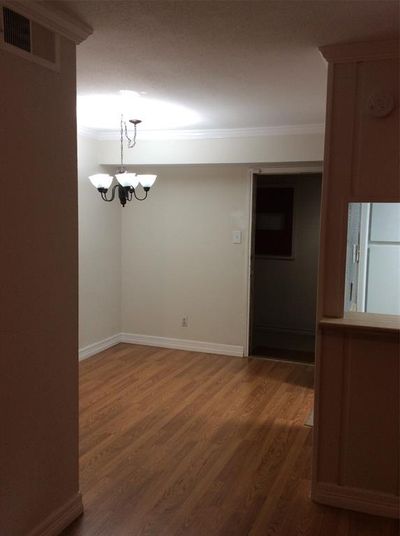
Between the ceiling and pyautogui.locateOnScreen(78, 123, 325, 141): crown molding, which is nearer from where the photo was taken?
the ceiling

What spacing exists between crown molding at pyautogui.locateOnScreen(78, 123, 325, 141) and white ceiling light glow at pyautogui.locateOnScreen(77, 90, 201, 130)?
169mm

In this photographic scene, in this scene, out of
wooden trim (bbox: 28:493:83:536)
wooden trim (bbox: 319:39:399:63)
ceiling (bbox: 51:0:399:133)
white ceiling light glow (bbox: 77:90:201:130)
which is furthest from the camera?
white ceiling light glow (bbox: 77:90:201:130)

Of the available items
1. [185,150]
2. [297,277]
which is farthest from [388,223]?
[297,277]

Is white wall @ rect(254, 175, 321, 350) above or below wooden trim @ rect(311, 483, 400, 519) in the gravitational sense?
above

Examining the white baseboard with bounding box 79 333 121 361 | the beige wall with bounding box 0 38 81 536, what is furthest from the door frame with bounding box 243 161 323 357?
the beige wall with bounding box 0 38 81 536

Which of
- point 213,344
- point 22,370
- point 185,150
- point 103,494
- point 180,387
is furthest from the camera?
point 213,344

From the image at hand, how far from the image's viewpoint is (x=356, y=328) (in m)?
2.50

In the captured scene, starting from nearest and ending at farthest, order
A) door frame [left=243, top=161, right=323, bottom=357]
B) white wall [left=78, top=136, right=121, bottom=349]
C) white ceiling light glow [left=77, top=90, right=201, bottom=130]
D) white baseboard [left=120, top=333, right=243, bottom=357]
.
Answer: white ceiling light glow [left=77, top=90, right=201, bottom=130] < door frame [left=243, top=161, right=323, bottom=357] < white wall [left=78, top=136, right=121, bottom=349] < white baseboard [left=120, top=333, right=243, bottom=357]

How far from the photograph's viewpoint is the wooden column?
8.04 feet

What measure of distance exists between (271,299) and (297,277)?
0.49m

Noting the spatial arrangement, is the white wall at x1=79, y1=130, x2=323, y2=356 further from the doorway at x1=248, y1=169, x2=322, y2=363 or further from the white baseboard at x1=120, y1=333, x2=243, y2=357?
the doorway at x1=248, y1=169, x2=322, y2=363

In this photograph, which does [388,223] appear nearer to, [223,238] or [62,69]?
[223,238]

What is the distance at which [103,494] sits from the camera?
270 cm

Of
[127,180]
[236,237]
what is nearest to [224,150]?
[236,237]
